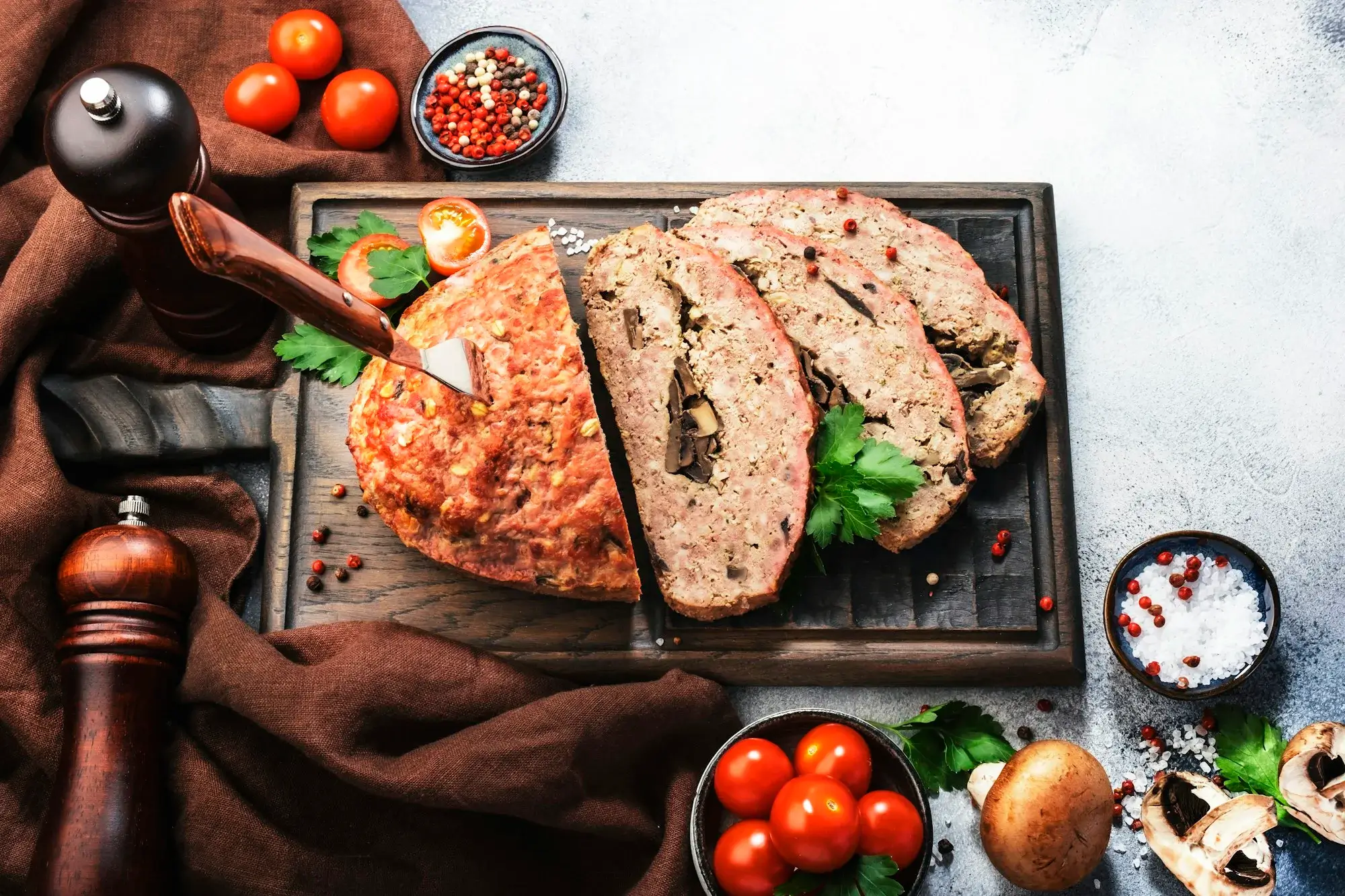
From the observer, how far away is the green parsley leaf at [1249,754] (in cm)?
482

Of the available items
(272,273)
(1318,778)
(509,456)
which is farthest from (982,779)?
(272,273)

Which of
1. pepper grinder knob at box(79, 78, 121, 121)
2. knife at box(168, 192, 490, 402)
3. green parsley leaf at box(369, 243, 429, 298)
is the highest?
pepper grinder knob at box(79, 78, 121, 121)

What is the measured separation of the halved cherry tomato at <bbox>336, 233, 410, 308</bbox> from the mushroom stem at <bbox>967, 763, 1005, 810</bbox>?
3.13m

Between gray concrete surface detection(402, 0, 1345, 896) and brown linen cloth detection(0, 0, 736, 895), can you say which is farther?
gray concrete surface detection(402, 0, 1345, 896)

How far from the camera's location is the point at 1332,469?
5262mm

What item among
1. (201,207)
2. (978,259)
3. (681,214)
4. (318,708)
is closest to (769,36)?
(681,214)

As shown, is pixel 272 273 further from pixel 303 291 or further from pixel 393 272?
pixel 393 272

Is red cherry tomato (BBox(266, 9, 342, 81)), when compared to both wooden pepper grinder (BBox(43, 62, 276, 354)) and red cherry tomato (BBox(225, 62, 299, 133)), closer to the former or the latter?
red cherry tomato (BBox(225, 62, 299, 133))

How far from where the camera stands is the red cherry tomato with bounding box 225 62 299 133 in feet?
17.4

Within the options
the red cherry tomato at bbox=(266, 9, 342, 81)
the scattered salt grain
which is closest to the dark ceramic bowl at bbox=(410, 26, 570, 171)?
the red cherry tomato at bbox=(266, 9, 342, 81)

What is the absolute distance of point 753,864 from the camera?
4398 mm

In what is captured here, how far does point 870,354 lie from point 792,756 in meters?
1.66

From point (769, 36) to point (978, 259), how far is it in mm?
1559

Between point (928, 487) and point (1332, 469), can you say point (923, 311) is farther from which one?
point (1332, 469)
